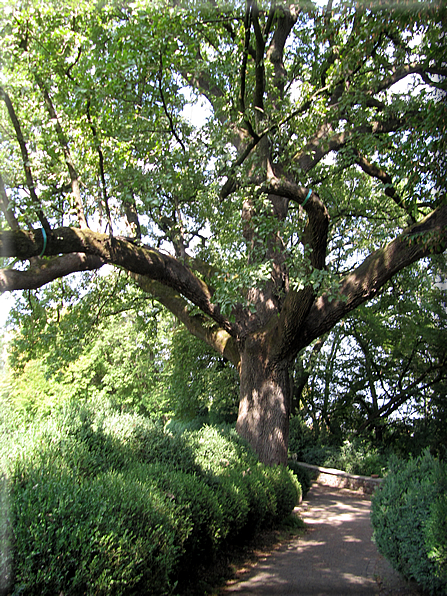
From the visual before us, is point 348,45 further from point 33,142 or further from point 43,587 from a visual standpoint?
point 43,587

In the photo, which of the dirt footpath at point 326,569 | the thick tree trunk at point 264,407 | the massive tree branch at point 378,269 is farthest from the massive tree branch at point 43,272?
the dirt footpath at point 326,569

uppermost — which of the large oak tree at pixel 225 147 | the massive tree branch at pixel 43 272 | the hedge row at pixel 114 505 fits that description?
the large oak tree at pixel 225 147

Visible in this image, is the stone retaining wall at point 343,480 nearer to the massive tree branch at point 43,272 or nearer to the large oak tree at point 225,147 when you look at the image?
the large oak tree at point 225,147

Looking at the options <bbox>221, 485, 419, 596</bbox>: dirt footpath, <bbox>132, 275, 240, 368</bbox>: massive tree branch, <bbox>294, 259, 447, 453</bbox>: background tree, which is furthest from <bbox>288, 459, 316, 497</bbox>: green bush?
<bbox>294, 259, 447, 453</bbox>: background tree

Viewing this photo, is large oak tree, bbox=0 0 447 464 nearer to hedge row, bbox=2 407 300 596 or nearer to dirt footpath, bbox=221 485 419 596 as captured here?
dirt footpath, bbox=221 485 419 596

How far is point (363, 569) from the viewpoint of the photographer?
19.3 ft

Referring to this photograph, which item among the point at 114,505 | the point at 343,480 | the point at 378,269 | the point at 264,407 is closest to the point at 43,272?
the point at 114,505

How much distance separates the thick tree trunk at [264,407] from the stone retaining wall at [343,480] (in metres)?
5.30

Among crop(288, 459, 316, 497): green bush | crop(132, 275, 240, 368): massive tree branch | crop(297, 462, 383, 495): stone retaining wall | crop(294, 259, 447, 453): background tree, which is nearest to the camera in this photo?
crop(132, 275, 240, 368): massive tree branch

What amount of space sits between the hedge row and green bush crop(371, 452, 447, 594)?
1.88m

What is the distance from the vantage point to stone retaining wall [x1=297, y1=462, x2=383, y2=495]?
1363 centimetres

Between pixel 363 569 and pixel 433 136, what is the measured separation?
20.6 ft

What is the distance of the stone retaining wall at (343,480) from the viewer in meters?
13.6

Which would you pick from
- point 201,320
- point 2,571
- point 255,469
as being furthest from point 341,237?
point 2,571
